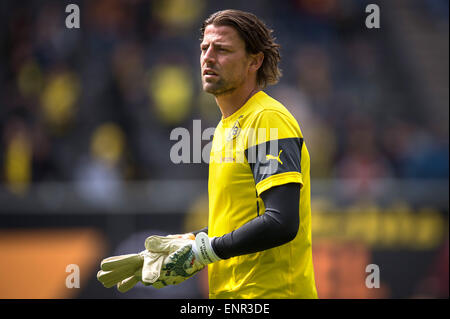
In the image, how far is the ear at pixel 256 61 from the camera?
12.2 feet

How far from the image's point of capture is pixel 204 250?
339 cm

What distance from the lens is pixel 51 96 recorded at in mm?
10734

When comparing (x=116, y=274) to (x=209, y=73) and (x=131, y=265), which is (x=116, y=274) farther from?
(x=209, y=73)

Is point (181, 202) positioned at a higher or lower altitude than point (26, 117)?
lower

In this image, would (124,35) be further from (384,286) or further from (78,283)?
(384,286)

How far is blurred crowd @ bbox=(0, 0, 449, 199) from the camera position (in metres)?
9.77

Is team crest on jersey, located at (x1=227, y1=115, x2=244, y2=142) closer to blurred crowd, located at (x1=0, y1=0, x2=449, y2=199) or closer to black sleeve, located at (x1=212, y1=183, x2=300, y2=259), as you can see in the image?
A: black sleeve, located at (x1=212, y1=183, x2=300, y2=259)

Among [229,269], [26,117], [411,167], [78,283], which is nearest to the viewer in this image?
[229,269]

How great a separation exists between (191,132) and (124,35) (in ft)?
8.91

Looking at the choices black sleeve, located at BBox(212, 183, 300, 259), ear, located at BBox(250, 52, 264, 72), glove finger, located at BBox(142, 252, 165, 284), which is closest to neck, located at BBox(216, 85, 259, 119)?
ear, located at BBox(250, 52, 264, 72)

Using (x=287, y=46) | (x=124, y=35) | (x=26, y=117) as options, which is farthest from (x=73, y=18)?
(x=287, y=46)

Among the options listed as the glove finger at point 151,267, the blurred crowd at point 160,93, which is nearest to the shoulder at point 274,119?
the glove finger at point 151,267

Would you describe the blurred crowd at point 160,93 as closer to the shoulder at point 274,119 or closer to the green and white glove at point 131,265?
the green and white glove at point 131,265

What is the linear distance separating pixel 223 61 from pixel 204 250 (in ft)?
3.50
